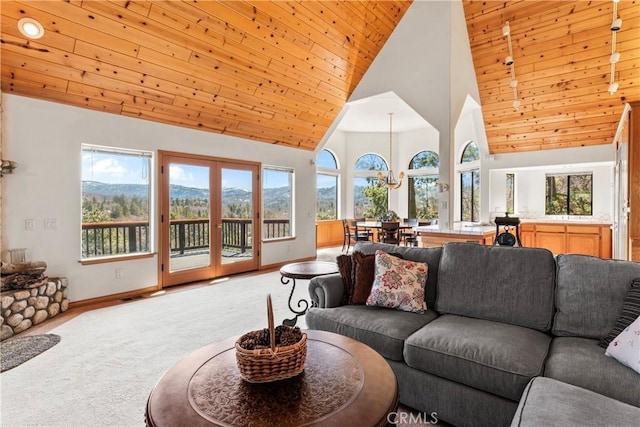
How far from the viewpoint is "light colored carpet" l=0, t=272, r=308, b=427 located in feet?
Result: 6.73

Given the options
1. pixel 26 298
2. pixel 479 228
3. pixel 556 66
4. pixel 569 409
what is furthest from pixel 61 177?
pixel 556 66

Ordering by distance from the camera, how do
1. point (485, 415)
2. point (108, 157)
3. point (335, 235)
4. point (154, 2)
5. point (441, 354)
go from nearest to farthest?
1. point (485, 415)
2. point (441, 354)
3. point (154, 2)
4. point (108, 157)
5. point (335, 235)

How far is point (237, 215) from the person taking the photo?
237 inches

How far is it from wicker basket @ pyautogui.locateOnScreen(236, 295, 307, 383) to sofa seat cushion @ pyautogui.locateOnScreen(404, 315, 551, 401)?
3.03 feet

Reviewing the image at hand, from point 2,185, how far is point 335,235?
735 cm

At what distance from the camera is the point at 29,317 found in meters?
3.41

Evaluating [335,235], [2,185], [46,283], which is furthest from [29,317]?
[335,235]

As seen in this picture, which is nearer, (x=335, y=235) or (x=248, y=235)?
(x=248, y=235)

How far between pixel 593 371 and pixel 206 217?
16.9 ft

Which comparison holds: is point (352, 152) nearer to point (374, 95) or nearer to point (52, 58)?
point (374, 95)

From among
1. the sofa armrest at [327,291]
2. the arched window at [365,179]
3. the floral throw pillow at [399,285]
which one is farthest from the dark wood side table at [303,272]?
the arched window at [365,179]

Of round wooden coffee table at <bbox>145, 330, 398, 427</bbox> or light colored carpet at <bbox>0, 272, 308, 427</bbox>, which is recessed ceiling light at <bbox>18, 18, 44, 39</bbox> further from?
round wooden coffee table at <bbox>145, 330, 398, 427</bbox>

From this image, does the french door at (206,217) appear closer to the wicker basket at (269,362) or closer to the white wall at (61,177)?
the white wall at (61,177)

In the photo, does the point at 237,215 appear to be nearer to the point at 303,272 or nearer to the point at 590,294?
the point at 303,272
